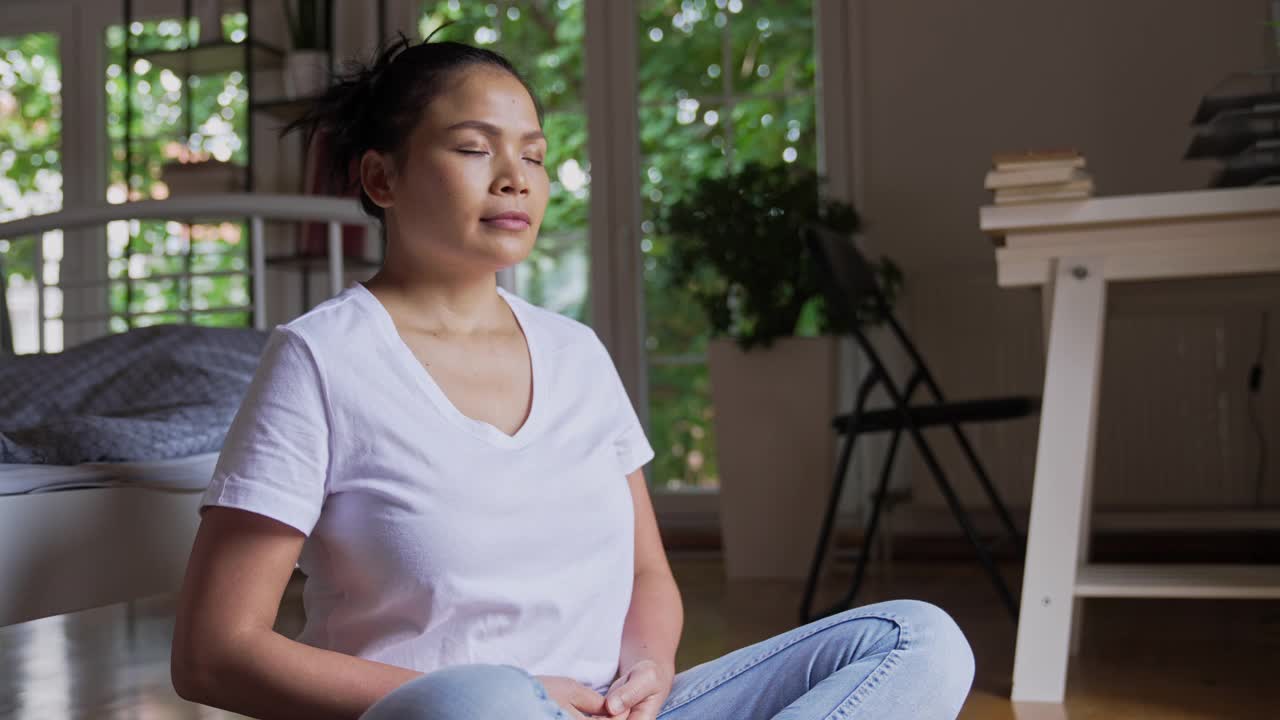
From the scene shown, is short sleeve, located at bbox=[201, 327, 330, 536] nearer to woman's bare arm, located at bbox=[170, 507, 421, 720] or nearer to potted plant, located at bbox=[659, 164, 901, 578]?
woman's bare arm, located at bbox=[170, 507, 421, 720]

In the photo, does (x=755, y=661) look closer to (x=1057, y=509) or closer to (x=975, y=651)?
(x=1057, y=509)

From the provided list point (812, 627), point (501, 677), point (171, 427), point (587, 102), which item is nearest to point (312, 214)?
point (171, 427)

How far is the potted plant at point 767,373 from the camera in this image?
3584 millimetres

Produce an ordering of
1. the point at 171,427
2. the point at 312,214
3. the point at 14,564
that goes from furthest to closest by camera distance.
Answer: the point at 312,214
the point at 171,427
the point at 14,564

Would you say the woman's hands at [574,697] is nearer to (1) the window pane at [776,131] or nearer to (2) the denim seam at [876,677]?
(2) the denim seam at [876,677]

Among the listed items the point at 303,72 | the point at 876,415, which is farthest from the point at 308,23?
the point at 876,415

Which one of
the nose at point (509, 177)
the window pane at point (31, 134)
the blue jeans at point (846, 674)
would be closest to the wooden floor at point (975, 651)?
the blue jeans at point (846, 674)

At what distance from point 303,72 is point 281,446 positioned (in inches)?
144

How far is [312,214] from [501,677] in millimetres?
1627

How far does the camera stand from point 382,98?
114cm

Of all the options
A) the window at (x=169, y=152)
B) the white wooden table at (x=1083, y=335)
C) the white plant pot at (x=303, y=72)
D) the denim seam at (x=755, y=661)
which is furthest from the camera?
the window at (x=169, y=152)

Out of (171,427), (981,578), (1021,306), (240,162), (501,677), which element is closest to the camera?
(501,677)

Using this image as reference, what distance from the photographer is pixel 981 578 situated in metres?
3.56

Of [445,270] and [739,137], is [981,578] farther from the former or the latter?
[445,270]
